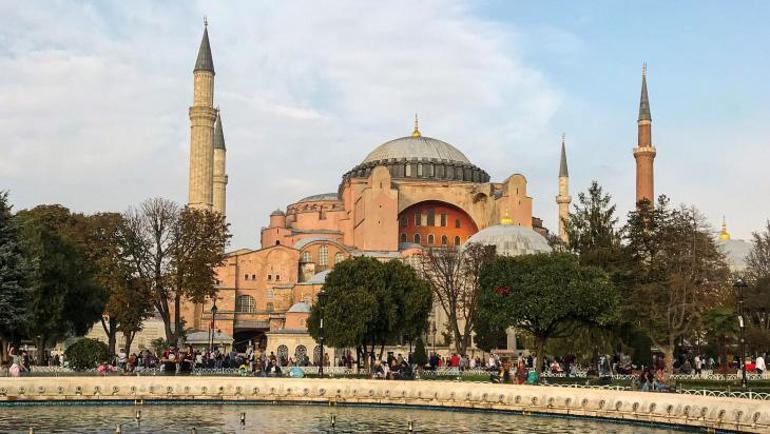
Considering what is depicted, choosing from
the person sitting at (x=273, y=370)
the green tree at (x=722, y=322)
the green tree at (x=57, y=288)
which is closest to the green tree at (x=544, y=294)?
the green tree at (x=722, y=322)

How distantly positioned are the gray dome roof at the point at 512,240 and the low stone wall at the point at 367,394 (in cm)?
3666

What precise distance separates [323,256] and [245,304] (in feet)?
20.9

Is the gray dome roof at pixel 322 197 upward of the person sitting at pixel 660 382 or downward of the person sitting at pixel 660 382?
upward

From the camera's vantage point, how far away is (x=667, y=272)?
3441 cm

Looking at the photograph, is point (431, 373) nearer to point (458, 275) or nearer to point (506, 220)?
point (458, 275)

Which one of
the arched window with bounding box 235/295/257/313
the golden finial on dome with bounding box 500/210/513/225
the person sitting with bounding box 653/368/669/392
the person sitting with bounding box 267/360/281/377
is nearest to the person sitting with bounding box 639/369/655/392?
the person sitting with bounding box 653/368/669/392

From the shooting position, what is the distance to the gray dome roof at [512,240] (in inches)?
2312

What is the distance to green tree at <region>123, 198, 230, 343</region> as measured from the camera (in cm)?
3631

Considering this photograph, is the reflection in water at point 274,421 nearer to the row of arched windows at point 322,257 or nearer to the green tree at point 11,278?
the green tree at point 11,278

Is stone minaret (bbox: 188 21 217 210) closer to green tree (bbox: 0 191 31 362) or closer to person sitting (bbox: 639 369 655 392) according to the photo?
green tree (bbox: 0 191 31 362)

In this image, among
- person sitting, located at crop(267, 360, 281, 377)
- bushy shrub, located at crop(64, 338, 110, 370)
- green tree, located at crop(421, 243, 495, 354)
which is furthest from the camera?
green tree, located at crop(421, 243, 495, 354)

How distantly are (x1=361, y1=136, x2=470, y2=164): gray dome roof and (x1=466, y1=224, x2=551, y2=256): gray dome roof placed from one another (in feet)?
48.7

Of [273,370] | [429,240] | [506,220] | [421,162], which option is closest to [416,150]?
[421,162]

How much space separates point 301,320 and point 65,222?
15.3 meters
